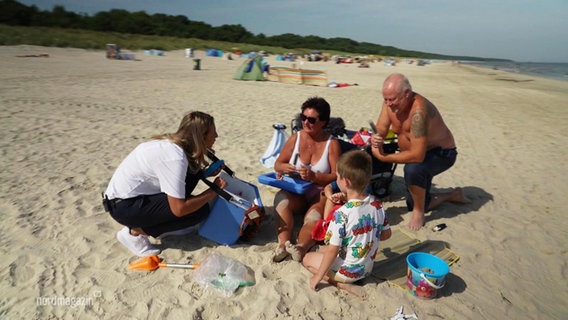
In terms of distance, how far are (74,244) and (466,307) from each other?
3.53m

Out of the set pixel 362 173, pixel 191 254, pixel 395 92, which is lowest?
pixel 191 254

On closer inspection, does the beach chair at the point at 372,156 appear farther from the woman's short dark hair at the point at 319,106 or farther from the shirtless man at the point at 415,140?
the woman's short dark hair at the point at 319,106

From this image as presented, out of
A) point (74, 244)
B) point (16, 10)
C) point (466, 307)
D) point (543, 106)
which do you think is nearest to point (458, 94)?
point (543, 106)

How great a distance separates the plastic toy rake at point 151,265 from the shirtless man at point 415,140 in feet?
7.91

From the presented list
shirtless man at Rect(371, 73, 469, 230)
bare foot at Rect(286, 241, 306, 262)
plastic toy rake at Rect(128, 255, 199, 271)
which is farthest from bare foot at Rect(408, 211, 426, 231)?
plastic toy rake at Rect(128, 255, 199, 271)

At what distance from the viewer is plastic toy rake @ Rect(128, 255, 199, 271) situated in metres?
2.87

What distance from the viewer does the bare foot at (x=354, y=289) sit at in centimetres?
266

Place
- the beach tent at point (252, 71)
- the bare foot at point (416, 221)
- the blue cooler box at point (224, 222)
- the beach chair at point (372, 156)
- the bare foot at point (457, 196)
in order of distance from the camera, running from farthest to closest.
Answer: the beach tent at point (252, 71) < the bare foot at point (457, 196) < the beach chair at point (372, 156) < the bare foot at point (416, 221) < the blue cooler box at point (224, 222)

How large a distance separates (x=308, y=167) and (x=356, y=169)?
118cm

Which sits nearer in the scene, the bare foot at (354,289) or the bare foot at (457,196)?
the bare foot at (354,289)

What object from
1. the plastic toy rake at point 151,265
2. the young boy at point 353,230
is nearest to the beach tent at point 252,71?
the plastic toy rake at point 151,265

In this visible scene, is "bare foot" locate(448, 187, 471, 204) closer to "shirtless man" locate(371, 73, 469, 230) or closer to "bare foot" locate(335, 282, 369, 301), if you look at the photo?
"shirtless man" locate(371, 73, 469, 230)

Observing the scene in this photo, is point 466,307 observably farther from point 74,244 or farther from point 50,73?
point 50,73

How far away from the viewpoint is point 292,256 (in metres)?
3.07
